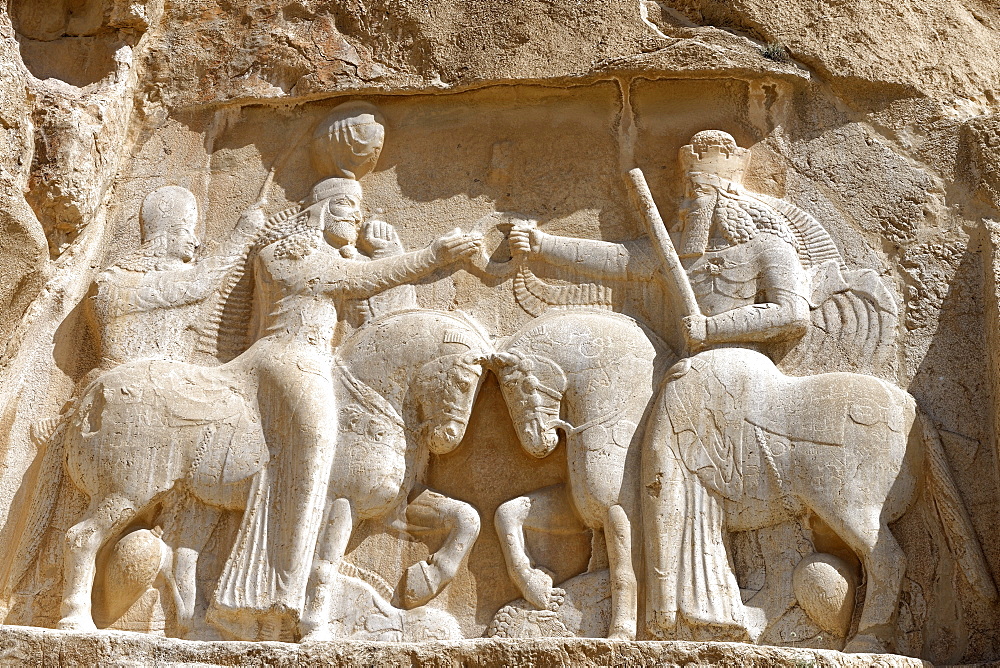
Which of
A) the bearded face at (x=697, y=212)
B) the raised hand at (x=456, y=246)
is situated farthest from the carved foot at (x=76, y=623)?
the bearded face at (x=697, y=212)

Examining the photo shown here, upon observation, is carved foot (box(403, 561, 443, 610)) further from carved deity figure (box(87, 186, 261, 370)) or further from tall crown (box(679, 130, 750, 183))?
tall crown (box(679, 130, 750, 183))

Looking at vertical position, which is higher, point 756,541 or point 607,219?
point 607,219

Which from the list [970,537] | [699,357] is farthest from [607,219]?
[970,537]

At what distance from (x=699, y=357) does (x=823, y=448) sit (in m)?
0.58

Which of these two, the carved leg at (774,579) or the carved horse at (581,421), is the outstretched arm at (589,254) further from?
the carved leg at (774,579)

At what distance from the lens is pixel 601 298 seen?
576cm

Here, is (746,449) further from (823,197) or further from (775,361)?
(823,197)

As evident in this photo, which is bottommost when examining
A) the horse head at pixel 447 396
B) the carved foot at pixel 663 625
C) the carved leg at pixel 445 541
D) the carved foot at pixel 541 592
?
the carved foot at pixel 663 625

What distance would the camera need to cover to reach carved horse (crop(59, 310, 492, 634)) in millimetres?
5383

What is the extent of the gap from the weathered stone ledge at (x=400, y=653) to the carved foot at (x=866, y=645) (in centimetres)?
14

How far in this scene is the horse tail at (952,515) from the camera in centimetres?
510

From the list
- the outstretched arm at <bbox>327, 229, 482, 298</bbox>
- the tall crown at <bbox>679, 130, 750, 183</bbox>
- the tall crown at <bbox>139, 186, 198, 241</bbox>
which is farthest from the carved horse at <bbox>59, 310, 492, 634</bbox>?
the tall crown at <bbox>679, 130, 750, 183</bbox>

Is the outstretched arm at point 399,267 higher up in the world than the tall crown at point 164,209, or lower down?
lower down

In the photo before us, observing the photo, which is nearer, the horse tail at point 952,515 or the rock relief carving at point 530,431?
the horse tail at point 952,515
